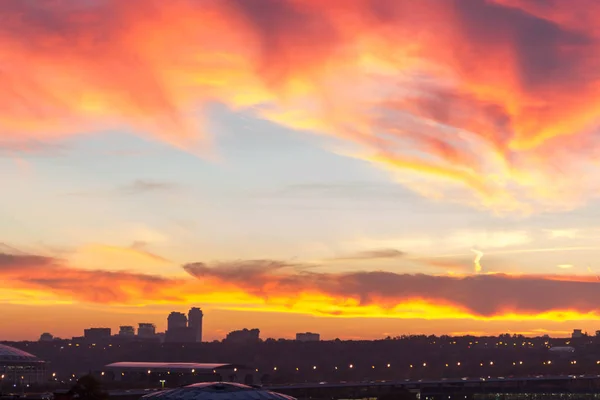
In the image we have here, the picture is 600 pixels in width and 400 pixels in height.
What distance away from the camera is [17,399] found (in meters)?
185

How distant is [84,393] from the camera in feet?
547

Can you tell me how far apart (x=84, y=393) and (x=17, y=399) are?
2557cm

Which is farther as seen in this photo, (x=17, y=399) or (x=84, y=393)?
(x=17, y=399)
